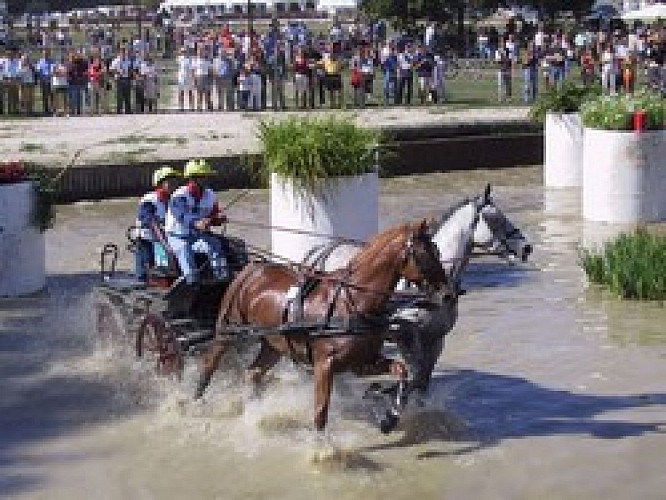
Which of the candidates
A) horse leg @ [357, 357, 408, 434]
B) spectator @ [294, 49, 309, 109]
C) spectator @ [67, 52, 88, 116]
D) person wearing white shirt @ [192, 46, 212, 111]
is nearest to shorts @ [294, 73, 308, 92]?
spectator @ [294, 49, 309, 109]

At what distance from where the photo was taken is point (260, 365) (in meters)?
11.1

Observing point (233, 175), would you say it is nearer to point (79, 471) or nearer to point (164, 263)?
point (164, 263)

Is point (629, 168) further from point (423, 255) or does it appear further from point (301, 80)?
point (301, 80)

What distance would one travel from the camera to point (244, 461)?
10125 millimetres

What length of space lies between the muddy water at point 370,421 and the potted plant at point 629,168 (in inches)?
219

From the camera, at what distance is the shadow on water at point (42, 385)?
34.2ft

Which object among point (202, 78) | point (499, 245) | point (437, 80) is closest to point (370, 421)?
point (499, 245)

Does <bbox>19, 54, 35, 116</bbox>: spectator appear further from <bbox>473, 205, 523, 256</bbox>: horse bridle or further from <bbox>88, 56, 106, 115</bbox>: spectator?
<bbox>473, 205, 523, 256</bbox>: horse bridle

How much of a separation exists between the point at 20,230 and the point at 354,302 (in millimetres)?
7561

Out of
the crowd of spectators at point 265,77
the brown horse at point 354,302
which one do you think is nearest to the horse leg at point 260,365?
the brown horse at point 354,302

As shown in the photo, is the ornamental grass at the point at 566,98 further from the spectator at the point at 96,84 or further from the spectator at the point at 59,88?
the spectator at the point at 59,88

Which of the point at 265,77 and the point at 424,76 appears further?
the point at 424,76

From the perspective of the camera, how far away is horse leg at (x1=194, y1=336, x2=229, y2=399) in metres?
10.9

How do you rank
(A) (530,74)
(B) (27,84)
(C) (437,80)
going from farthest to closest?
(C) (437,80), (A) (530,74), (B) (27,84)
